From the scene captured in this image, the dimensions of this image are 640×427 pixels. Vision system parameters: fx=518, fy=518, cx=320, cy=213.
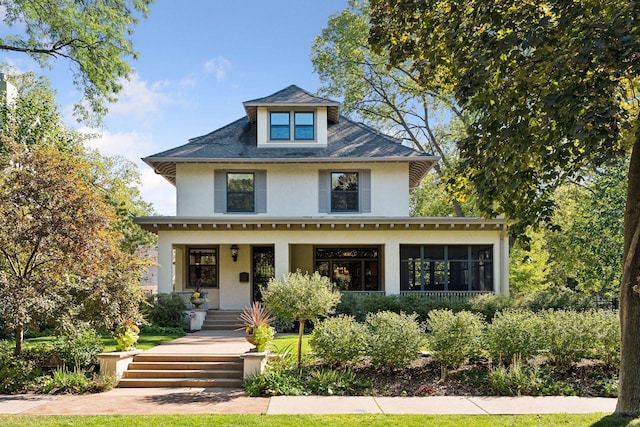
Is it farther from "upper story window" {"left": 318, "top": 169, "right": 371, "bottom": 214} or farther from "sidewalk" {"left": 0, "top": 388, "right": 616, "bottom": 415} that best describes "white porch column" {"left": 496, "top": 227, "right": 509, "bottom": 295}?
"sidewalk" {"left": 0, "top": 388, "right": 616, "bottom": 415}

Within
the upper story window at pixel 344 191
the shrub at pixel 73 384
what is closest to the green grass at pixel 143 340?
the shrub at pixel 73 384

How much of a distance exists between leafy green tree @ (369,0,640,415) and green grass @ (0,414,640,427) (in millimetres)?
786

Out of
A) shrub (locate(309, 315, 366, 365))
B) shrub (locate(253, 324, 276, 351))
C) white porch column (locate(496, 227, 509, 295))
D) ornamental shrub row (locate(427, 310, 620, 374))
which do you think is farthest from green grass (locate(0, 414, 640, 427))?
white porch column (locate(496, 227, 509, 295))

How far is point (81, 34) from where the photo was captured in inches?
526

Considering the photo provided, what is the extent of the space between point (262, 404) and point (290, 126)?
46.5 feet

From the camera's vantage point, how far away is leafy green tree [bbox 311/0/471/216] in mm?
28859

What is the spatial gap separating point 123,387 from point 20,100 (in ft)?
47.3

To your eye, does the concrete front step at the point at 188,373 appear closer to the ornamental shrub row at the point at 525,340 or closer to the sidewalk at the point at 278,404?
the sidewalk at the point at 278,404

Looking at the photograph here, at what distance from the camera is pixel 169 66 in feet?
56.4

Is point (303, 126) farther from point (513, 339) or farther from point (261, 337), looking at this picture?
point (513, 339)

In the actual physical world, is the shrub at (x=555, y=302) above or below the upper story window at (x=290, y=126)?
below

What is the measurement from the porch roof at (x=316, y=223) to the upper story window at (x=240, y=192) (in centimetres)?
199

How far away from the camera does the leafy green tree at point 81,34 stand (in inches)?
516

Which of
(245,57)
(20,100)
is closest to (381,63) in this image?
(245,57)
